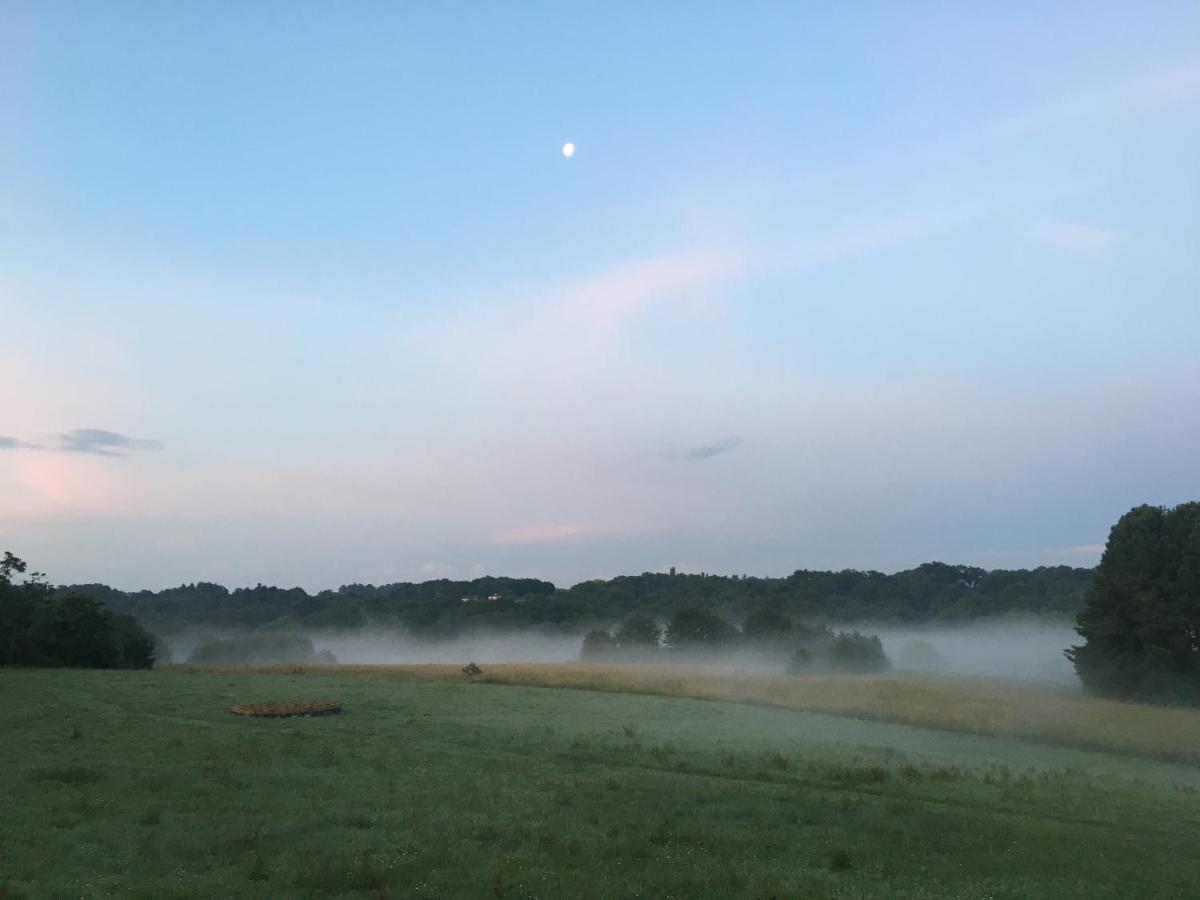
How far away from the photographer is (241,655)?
112812 millimetres

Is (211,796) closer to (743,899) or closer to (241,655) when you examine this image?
(743,899)

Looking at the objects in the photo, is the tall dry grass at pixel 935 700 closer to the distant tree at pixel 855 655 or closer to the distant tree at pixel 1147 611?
the distant tree at pixel 1147 611

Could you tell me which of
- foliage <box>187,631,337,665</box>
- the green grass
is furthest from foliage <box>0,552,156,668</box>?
foliage <box>187,631,337,665</box>

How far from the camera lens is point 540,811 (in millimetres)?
16984

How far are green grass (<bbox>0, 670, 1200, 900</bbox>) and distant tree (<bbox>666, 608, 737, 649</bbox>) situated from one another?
7606cm

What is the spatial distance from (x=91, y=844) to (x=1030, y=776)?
23.0 m

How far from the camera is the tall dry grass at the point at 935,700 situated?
35.2 meters

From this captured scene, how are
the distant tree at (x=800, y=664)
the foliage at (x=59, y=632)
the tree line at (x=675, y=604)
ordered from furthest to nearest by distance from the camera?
the tree line at (x=675, y=604) → the distant tree at (x=800, y=664) → the foliage at (x=59, y=632)

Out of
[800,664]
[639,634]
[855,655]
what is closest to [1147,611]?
[800,664]

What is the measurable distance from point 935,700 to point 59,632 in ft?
157

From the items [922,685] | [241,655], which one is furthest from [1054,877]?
[241,655]

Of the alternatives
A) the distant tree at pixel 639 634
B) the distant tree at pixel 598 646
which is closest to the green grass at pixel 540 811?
the distant tree at pixel 598 646

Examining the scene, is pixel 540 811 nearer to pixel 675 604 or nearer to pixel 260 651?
pixel 260 651

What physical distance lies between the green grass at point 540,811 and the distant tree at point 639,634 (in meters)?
80.7
